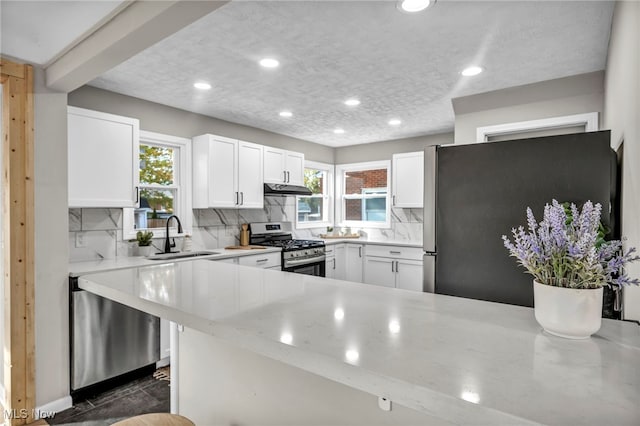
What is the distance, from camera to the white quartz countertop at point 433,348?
2.14 ft

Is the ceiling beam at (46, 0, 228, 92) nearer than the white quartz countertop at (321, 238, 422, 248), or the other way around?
the ceiling beam at (46, 0, 228, 92)

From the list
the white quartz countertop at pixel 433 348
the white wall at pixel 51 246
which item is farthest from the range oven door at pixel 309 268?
the white quartz countertop at pixel 433 348

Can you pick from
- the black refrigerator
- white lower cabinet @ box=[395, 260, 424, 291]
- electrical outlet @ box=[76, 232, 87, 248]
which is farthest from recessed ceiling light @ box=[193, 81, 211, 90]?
white lower cabinet @ box=[395, 260, 424, 291]

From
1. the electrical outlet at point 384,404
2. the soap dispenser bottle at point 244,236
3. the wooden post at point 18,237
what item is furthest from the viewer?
the soap dispenser bottle at point 244,236

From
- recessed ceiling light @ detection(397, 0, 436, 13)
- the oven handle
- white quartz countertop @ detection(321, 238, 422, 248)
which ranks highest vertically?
recessed ceiling light @ detection(397, 0, 436, 13)

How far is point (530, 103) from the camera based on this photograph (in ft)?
10.3

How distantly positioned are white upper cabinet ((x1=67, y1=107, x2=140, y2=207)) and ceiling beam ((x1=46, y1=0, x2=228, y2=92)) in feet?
1.77

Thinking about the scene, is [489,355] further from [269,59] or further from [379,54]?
[269,59]

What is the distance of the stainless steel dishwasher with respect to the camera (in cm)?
253

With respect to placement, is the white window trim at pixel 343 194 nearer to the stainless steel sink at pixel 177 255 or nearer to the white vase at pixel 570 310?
the stainless steel sink at pixel 177 255

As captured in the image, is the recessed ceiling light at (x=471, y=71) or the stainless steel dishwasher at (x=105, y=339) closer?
the stainless steel dishwasher at (x=105, y=339)

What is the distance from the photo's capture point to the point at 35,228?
2301 millimetres

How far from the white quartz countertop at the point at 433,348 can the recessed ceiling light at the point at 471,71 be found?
206 cm

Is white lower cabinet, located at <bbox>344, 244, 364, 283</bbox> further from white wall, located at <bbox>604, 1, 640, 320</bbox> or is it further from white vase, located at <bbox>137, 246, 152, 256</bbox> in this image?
white wall, located at <bbox>604, 1, 640, 320</bbox>
